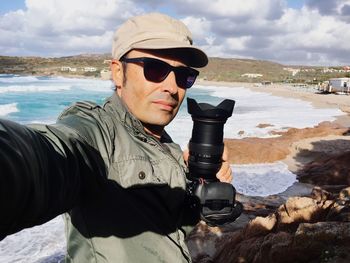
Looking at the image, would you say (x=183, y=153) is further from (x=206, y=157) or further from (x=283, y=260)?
(x=283, y=260)

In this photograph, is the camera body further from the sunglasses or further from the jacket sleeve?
the jacket sleeve

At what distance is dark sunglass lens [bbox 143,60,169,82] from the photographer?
182 cm

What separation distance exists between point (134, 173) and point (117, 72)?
28.2 inches

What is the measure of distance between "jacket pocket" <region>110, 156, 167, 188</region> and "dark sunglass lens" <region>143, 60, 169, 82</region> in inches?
19.9

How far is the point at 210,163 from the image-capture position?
1.82 metres

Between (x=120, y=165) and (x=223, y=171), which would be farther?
(x=223, y=171)

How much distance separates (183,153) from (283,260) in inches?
97.7

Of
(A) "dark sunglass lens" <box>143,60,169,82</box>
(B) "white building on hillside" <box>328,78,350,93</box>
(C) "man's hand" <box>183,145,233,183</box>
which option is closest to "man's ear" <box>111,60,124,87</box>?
(A) "dark sunglass lens" <box>143,60,169,82</box>

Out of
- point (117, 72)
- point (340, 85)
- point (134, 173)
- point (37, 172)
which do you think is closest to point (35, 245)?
point (117, 72)

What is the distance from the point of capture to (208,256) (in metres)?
5.34

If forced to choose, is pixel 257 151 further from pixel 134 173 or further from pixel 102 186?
pixel 102 186

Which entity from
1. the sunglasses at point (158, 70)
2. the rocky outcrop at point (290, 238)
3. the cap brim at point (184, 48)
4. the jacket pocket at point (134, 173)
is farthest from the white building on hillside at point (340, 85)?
the jacket pocket at point (134, 173)

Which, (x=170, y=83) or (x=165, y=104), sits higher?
(x=170, y=83)

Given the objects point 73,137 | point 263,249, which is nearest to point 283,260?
point 263,249
